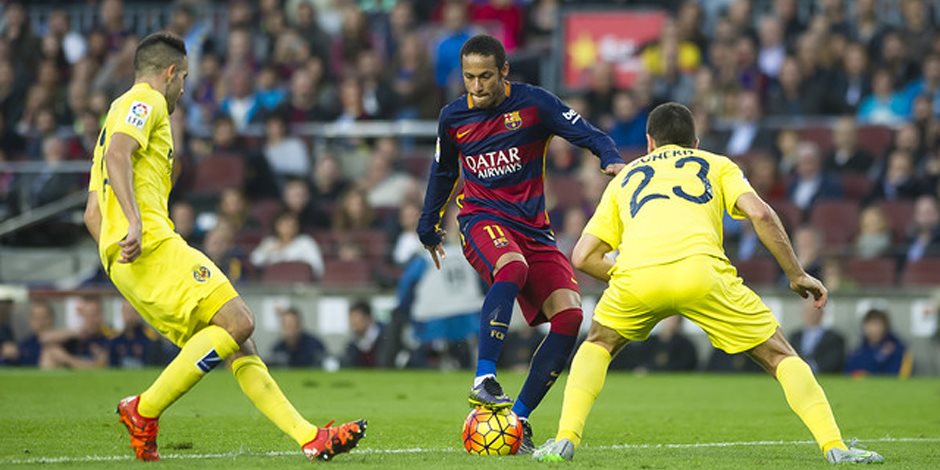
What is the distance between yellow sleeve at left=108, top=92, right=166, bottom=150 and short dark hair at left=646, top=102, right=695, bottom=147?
266 cm

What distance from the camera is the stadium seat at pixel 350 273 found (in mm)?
18594

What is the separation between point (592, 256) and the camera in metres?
7.86

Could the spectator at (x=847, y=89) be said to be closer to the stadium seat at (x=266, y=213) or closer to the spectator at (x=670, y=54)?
the spectator at (x=670, y=54)

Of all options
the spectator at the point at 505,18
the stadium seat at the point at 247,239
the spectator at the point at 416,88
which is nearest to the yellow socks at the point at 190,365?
the stadium seat at the point at 247,239

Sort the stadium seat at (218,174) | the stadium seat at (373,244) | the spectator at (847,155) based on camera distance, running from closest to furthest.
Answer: the spectator at (847,155), the stadium seat at (373,244), the stadium seat at (218,174)

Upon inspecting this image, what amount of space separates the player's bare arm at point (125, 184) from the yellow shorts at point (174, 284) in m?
0.15

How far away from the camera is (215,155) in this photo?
20.2 m

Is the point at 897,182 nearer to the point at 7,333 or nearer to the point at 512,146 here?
the point at 512,146

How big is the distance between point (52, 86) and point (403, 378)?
939cm

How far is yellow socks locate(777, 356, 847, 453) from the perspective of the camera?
763cm

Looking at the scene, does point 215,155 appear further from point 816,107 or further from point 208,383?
point 816,107

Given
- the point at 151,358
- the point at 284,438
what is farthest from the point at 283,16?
the point at 284,438

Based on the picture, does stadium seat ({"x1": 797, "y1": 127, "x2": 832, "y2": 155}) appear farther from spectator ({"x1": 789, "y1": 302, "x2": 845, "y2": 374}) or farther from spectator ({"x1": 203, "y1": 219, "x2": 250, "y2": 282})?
spectator ({"x1": 203, "y1": 219, "x2": 250, "y2": 282})


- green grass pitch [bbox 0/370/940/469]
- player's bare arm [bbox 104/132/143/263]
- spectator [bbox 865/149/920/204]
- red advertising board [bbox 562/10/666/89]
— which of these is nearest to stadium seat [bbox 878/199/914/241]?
spectator [bbox 865/149/920/204]
